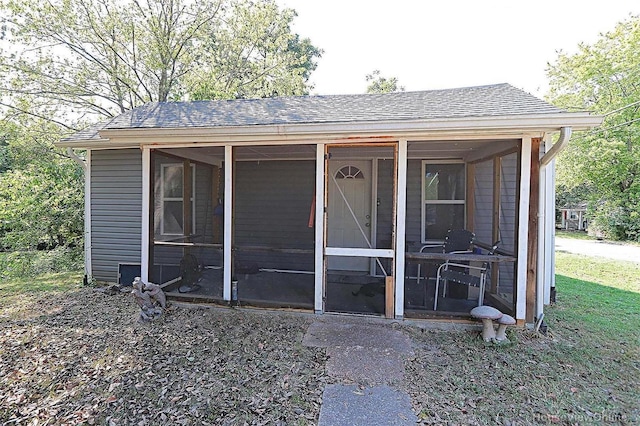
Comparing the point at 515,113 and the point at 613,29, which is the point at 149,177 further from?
the point at 613,29

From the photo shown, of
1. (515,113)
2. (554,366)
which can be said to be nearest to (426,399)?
(554,366)

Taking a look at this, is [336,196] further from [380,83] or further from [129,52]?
[380,83]

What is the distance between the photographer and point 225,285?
14.1ft

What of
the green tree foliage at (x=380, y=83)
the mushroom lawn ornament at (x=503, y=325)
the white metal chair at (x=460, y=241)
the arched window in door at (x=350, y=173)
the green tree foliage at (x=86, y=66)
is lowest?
the mushroom lawn ornament at (x=503, y=325)

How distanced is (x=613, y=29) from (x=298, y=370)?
20501 millimetres

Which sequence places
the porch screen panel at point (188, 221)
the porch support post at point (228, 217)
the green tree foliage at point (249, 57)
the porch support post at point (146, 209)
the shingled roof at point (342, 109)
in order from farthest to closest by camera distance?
1. the green tree foliage at point (249, 57)
2. the porch screen panel at point (188, 221)
3. the porch support post at point (146, 209)
4. the porch support post at point (228, 217)
5. the shingled roof at point (342, 109)

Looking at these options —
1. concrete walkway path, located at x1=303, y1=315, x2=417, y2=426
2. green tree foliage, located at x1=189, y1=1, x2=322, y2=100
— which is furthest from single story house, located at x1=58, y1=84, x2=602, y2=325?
green tree foliage, located at x1=189, y1=1, x2=322, y2=100

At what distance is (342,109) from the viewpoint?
177 inches

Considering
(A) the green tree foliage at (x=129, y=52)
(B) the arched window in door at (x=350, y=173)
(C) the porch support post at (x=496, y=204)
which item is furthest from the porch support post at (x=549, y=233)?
(A) the green tree foliage at (x=129, y=52)

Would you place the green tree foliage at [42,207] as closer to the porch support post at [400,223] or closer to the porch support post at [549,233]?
the porch support post at [400,223]

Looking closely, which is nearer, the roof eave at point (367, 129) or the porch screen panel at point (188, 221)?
the roof eave at point (367, 129)

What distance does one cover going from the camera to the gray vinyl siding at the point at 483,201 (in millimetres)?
5301

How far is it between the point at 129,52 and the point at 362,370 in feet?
41.1

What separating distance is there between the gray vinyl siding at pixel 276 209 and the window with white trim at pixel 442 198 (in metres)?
2.03
